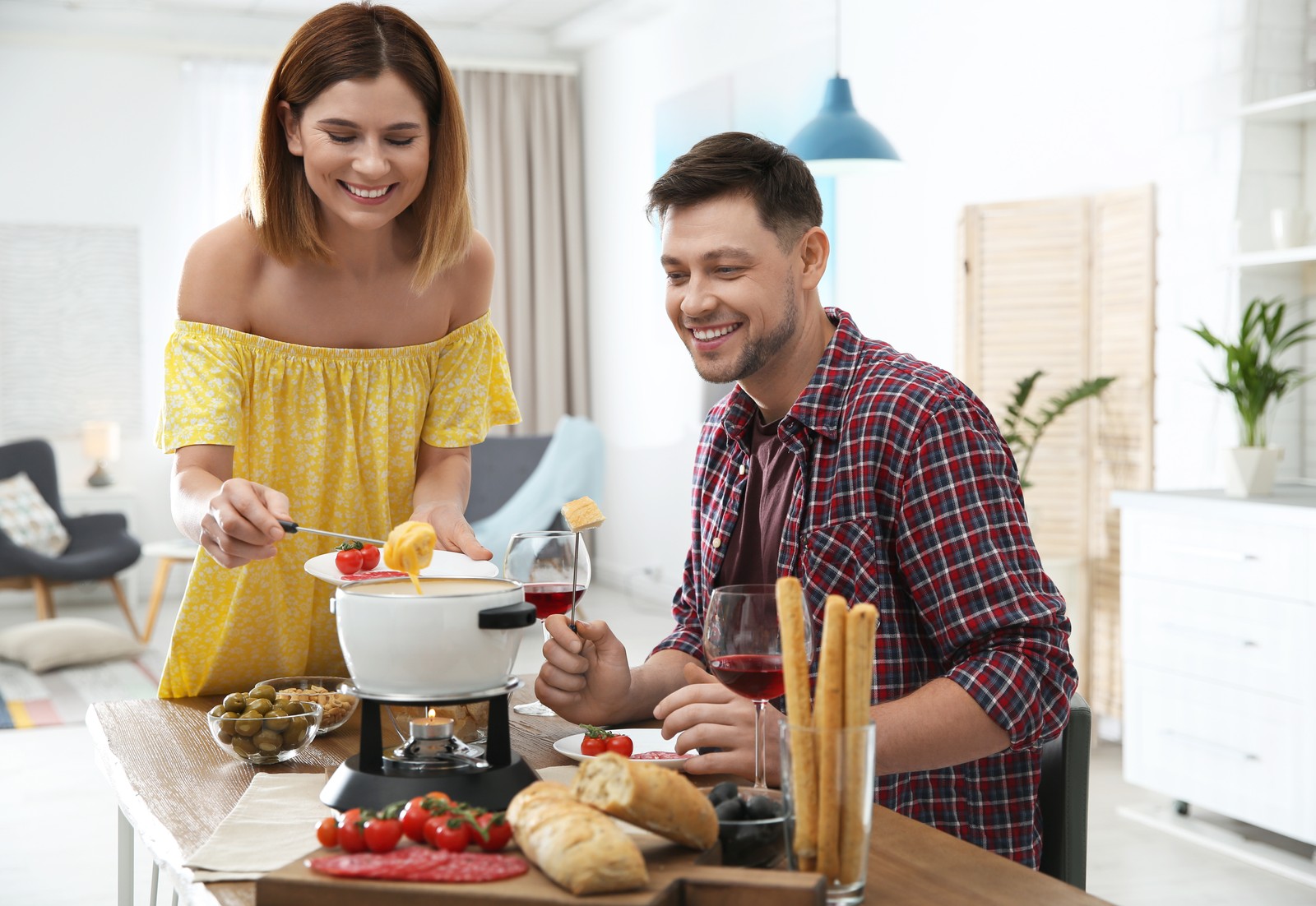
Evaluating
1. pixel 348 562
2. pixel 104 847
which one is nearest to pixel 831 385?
pixel 348 562

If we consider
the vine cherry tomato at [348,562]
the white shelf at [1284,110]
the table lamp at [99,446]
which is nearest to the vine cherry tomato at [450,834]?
the vine cherry tomato at [348,562]

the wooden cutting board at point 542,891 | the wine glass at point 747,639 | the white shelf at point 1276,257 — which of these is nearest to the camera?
the wooden cutting board at point 542,891

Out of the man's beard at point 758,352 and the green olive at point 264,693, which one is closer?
the green olive at point 264,693

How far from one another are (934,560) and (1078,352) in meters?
3.43

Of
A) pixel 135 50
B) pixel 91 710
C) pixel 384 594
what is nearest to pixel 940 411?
pixel 384 594

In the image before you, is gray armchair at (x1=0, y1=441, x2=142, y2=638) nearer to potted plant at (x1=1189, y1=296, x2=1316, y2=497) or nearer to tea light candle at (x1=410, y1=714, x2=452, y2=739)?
potted plant at (x1=1189, y1=296, x2=1316, y2=497)

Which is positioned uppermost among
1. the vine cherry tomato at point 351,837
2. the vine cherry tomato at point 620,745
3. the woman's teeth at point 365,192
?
the woman's teeth at point 365,192

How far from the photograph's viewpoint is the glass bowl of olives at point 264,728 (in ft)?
4.49

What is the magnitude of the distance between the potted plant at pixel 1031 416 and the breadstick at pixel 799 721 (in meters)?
3.39

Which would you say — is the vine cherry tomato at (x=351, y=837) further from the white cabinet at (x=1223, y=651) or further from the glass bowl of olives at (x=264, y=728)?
the white cabinet at (x=1223, y=651)

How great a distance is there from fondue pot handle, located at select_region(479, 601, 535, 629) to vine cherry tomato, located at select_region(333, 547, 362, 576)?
0.45 m

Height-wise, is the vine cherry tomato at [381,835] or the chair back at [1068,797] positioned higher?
the vine cherry tomato at [381,835]

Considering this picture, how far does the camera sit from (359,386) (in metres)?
1.81

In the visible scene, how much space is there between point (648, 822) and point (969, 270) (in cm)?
412
